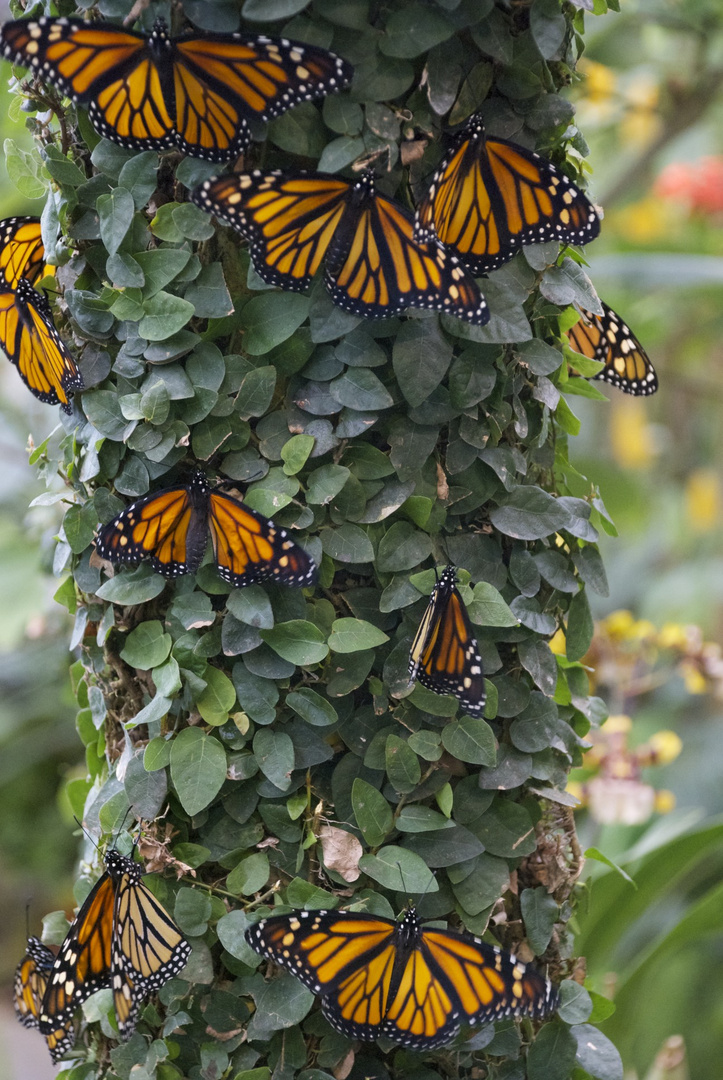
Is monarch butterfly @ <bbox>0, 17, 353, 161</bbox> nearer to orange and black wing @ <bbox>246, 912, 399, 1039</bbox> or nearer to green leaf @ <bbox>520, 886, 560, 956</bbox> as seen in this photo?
orange and black wing @ <bbox>246, 912, 399, 1039</bbox>

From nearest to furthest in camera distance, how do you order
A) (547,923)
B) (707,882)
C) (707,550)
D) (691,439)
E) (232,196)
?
1. (232,196)
2. (547,923)
3. (707,882)
4. (707,550)
5. (691,439)

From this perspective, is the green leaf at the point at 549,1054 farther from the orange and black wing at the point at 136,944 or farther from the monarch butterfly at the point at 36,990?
the monarch butterfly at the point at 36,990

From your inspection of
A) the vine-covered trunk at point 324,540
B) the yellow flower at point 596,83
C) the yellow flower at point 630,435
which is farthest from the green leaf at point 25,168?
the yellow flower at point 630,435

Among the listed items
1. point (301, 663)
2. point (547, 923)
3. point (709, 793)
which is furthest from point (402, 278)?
point (709, 793)

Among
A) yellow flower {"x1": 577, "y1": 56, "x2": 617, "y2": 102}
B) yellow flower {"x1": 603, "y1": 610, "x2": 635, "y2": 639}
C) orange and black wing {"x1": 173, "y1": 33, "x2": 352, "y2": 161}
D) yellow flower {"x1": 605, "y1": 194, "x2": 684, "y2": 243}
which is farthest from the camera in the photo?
yellow flower {"x1": 605, "y1": 194, "x2": 684, "y2": 243}

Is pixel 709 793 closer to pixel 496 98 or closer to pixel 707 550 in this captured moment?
pixel 707 550

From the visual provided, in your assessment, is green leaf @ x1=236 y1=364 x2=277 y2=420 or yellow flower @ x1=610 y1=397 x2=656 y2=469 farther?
yellow flower @ x1=610 y1=397 x2=656 y2=469

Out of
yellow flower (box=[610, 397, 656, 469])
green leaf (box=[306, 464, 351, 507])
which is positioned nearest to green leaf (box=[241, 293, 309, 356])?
green leaf (box=[306, 464, 351, 507])
